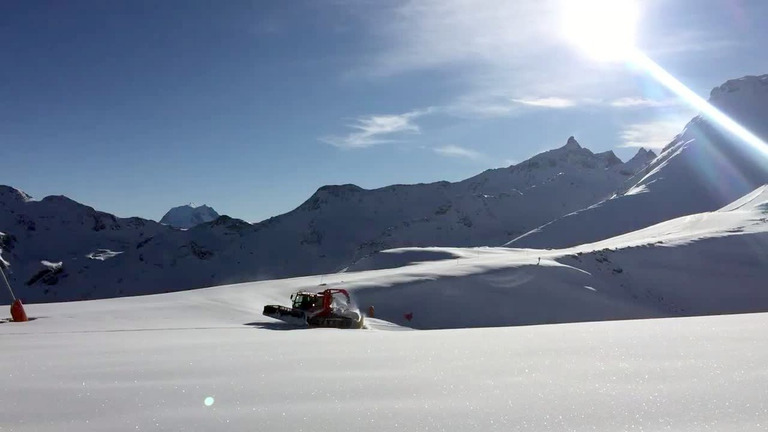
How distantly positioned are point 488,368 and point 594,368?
3.41 ft

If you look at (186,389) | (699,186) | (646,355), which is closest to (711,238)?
(646,355)

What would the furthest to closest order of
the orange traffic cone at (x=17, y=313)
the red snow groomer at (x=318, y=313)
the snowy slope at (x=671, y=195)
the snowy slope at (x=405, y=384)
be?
the snowy slope at (x=671, y=195) → the red snow groomer at (x=318, y=313) → the orange traffic cone at (x=17, y=313) → the snowy slope at (x=405, y=384)

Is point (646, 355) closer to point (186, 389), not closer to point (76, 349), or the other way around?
point (186, 389)

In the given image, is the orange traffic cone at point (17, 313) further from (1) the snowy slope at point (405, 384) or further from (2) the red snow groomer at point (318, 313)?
(1) the snowy slope at point (405, 384)

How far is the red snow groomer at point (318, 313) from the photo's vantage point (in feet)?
69.9

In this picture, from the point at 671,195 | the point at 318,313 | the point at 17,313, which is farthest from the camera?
the point at 671,195

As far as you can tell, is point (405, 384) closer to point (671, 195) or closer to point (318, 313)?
point (318, 313)

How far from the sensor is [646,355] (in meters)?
6.41

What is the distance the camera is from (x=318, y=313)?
2169 cm

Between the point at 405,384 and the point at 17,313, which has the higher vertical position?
the point at 405,384

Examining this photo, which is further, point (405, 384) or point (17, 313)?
point (17, 313)

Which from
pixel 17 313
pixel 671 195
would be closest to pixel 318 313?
pixel 17 313

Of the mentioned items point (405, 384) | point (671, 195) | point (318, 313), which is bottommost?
point (318, 313)

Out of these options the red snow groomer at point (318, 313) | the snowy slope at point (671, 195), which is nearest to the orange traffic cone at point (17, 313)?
the red snow groomer at point (318, 313)
